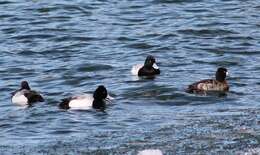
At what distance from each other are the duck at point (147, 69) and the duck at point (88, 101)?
3.04 m

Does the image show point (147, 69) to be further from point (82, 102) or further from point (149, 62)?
point (82, 102)

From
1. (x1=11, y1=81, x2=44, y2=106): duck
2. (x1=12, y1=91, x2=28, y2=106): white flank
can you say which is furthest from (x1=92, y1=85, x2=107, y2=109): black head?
(x1=12, y1=91, x2=28, y2=106): white flank

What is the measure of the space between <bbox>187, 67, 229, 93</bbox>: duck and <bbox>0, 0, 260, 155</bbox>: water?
25cm

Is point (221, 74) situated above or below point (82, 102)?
above

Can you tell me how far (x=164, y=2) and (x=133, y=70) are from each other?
10.9 metres

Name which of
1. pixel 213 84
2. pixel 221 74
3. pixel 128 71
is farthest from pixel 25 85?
pixel 221 74

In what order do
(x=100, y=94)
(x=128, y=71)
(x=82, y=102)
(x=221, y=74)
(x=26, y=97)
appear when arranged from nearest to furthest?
(x=82, y=102) < (x=100, y=94) < (x=26, y=97) < (x=221, y=74) < (x=128, y=71)

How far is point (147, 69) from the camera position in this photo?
22.8 m

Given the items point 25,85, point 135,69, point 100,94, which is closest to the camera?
point 100,94

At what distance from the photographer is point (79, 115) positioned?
18812 mm

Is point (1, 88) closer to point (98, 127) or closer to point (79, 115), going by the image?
point (79, 115)

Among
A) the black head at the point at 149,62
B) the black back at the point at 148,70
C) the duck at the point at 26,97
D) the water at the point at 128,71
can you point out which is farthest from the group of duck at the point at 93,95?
the black head at the point at 149,62

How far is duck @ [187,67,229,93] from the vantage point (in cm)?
2039

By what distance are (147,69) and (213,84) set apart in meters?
2.45
